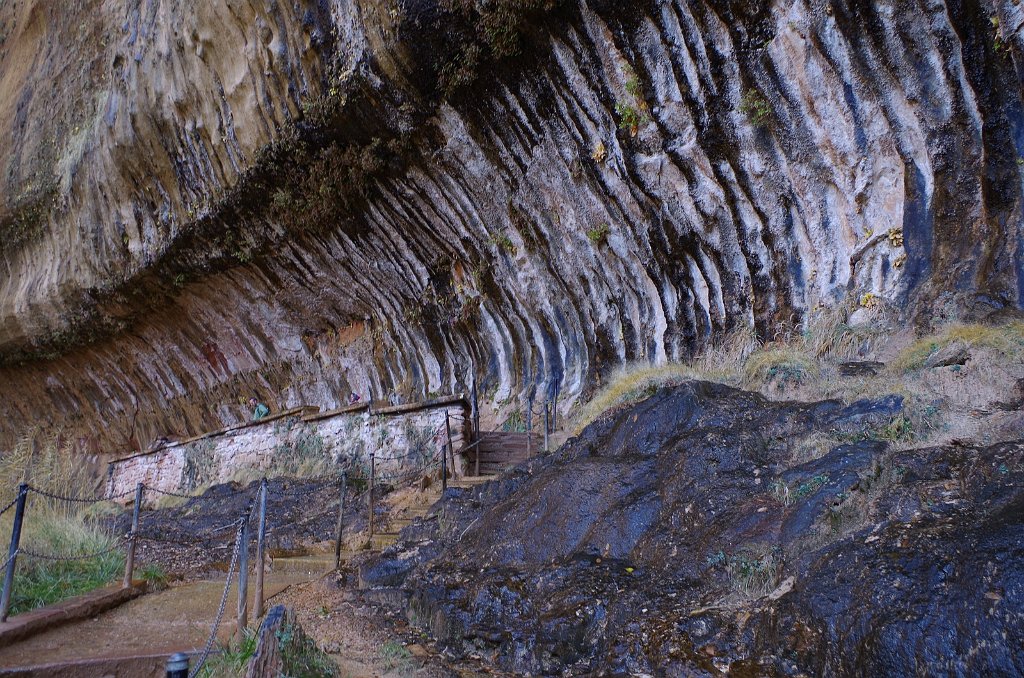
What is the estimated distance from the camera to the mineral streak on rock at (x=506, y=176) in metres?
7.11

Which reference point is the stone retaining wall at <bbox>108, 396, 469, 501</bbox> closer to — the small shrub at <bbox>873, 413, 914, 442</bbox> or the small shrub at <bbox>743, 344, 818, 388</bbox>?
the small shrub at <bbox>743, 344, 818, 388</bbox>

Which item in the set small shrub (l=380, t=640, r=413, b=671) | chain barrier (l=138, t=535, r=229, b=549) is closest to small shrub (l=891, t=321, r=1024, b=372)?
small shrub (l=380, t=640, r=413, b=671)

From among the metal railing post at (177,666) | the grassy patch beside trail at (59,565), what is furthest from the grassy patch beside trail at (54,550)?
the metal railing post at (177,666)

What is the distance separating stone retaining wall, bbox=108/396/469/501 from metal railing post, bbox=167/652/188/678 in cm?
769

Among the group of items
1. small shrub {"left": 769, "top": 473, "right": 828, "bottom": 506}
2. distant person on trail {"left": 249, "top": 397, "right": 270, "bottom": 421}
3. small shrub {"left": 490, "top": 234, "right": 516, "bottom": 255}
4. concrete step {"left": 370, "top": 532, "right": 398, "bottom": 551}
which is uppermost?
small shrub {"left": 490, "top": 234, "right": 516, "bottom": 255}

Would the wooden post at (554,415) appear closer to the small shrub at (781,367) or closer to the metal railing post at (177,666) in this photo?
the small shrub at (781,367)

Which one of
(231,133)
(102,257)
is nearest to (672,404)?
(231,133)

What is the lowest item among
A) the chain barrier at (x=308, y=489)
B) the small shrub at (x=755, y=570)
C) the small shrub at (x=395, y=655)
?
the small shrub at (x=395, y=655)

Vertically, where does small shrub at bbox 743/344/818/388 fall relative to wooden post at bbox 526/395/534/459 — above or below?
Answer: above

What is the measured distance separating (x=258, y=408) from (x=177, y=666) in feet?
49.8

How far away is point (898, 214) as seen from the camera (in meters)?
7.37

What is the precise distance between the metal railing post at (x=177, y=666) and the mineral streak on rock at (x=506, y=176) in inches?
280

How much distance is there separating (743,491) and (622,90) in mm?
5617

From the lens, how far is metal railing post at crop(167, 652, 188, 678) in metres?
2.18
